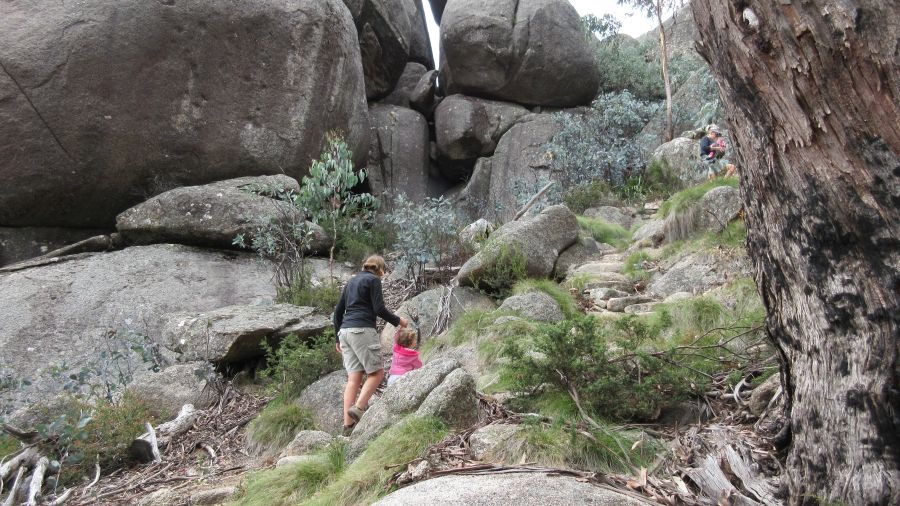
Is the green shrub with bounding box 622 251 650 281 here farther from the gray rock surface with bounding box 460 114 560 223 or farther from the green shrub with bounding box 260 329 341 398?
the gray rock surface with bounding box 460 114 560 223

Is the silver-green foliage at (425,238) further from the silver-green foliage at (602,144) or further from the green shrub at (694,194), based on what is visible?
the silver-green foliage at (602,144)

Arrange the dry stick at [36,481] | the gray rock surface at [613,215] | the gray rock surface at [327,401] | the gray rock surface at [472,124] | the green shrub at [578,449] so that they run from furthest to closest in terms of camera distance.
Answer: the gray rock surface at [472,124], the gray rock surface at [613,215], the gray rock surface at [327,401], the dry stick at [36,481], the green shrub at [578,449]

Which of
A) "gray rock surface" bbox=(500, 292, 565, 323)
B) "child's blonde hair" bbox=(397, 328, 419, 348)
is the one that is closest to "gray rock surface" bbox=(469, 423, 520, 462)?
"child's blonde hair" bbox=(397, 328, 419, 348)

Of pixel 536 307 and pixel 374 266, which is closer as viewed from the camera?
pixel 374 266

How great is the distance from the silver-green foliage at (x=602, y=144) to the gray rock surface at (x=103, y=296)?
7.11 meters

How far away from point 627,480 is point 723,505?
0.52 metres

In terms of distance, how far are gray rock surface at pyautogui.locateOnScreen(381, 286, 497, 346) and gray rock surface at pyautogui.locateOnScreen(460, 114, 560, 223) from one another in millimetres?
6321

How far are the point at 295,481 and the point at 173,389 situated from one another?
13.0 feet

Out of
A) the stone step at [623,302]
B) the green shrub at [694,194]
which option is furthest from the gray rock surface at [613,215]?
the stone step at [623,302]

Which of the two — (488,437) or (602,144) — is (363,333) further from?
(602,144)

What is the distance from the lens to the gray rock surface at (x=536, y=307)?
27.4 ft

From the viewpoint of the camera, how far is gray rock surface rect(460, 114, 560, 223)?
16.8 meters

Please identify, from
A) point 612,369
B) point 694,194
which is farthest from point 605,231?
point 612,369

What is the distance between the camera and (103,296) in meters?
11.3
